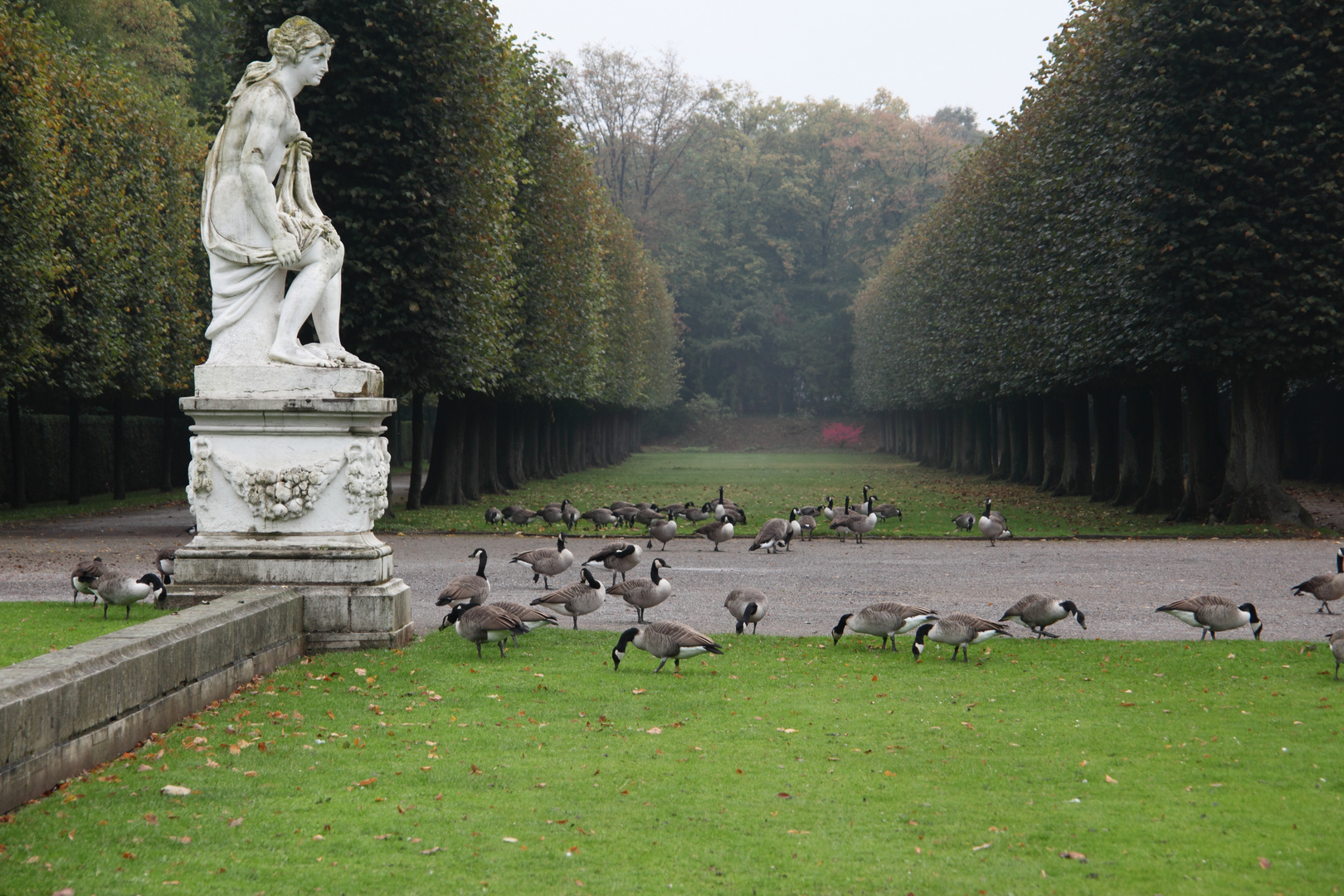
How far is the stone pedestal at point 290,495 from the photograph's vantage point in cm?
1027

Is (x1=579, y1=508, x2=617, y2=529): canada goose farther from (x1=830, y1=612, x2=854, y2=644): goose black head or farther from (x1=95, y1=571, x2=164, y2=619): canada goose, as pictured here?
(x1=95, y1=571, x2=164, y2=619): canada goose

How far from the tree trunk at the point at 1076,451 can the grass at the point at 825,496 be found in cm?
123

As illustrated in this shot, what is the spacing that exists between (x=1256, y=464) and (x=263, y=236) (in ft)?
73.7

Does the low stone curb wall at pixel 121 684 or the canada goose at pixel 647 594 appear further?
the canada goose at pixel 647 594

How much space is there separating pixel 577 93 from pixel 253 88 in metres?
77.8

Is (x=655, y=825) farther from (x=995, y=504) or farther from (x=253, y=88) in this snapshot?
(x=995, y=504)

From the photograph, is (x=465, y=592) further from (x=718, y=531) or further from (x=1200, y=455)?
(x=1200, y=455)

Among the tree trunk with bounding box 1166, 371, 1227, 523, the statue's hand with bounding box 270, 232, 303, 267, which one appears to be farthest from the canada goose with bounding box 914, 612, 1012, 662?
the tree trunk with bounding box 1166, 371, 1227, 523

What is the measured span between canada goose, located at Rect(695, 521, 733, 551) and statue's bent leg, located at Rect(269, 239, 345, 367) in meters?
12.7

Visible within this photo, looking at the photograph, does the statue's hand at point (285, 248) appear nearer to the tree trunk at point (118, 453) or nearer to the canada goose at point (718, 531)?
the canada goose at point (718, 531)

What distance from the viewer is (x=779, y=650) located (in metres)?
11.2

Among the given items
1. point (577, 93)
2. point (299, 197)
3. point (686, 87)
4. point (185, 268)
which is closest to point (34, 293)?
point (185, 268)

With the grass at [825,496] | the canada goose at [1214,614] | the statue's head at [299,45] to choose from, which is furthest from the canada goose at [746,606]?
the grass at [825,496]

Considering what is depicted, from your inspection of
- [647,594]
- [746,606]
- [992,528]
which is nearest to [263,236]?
[647,594]
